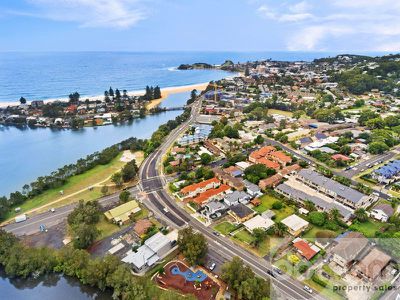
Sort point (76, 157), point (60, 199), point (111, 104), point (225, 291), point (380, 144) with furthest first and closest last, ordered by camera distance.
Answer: point (111, 104)
point (76, 157)
point (380, 144)
point (60, 199)
point (225, 291)

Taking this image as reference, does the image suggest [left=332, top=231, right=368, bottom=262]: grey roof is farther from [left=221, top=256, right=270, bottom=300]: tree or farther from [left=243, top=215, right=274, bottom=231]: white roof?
[left=221, top=256, right=270, bottom=300]: tree

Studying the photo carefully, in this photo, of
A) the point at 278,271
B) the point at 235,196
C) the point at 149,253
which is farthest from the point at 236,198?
the point at 149,253

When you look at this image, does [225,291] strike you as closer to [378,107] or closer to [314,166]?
[314,166]

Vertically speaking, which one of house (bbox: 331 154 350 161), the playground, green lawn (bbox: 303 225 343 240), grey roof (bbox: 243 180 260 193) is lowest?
the playground

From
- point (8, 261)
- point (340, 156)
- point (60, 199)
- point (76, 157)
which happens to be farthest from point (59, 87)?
point (340, 156)

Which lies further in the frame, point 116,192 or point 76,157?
point 76,157

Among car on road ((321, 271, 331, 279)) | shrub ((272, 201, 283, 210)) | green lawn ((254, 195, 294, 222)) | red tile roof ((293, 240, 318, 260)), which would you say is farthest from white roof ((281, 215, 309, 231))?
car on road ((321, 271, 331, 279))

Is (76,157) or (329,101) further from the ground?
(329,101)

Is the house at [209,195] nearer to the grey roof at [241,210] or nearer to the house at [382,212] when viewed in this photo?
the grey roof at [241,210]
